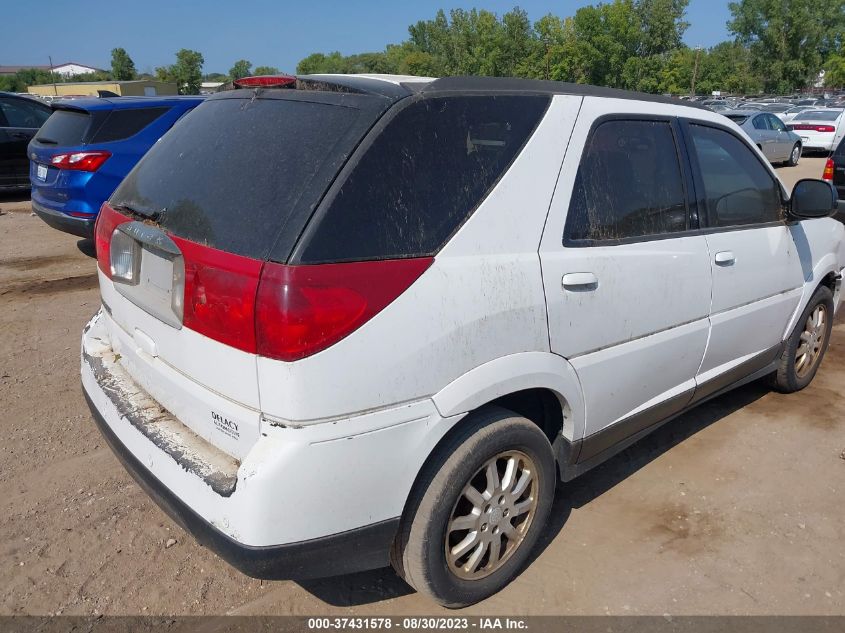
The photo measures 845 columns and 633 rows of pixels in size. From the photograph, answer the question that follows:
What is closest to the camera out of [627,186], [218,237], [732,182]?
[218,237]

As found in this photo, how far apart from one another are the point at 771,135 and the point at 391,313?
64.5 feet

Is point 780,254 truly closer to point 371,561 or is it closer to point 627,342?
point 627,342

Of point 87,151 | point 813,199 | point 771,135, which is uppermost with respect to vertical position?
point 87,151

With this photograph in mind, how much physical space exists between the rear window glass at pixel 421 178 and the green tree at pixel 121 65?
99818mm

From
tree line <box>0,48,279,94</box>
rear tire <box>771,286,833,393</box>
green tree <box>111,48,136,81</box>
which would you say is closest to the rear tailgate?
rear tire <box>771,286,833,393</box>

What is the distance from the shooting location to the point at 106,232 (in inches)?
110

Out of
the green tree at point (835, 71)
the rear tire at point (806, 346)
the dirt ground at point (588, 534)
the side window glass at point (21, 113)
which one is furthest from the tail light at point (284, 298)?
the green tree at point (835, 71)

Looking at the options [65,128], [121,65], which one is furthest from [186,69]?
[65,128]

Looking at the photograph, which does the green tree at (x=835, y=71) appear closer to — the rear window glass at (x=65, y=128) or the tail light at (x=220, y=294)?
the rear window glass at (x=65, y=128)

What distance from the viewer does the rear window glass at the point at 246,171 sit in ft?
6.88

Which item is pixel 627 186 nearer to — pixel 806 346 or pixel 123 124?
pixel 806 346

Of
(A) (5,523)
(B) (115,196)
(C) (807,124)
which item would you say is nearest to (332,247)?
(B) (115,196)

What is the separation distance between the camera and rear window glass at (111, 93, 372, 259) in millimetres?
2096

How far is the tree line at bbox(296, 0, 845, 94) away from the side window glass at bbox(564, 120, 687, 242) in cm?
3051
